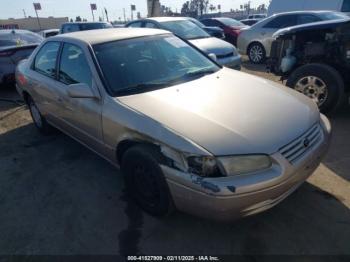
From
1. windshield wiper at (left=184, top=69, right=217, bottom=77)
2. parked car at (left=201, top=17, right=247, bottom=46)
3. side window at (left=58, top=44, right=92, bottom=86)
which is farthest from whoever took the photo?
parked car at (left=201, top=17, right=247, bottom=46)

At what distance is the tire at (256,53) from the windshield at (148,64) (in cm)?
662

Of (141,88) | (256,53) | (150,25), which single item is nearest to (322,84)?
(141,88)

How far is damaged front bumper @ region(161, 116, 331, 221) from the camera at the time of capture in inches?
87.4

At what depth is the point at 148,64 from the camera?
341 centimetres

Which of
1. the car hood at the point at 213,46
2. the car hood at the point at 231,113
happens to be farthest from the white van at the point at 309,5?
the car hood at the point at 231,113

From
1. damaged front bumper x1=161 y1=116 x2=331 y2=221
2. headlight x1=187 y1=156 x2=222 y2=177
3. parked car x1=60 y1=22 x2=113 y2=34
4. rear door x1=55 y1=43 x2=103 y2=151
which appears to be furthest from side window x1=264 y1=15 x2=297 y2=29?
headlight x1=187 y1=156 x2=222 y2=177

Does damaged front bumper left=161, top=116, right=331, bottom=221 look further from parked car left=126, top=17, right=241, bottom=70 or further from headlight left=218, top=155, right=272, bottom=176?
parked car left=126, top=17, right=241, bottom=70

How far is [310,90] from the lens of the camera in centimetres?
496

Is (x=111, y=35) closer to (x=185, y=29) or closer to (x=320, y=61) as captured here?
(x=320, y=61)

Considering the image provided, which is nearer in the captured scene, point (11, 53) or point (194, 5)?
point (11, 53)

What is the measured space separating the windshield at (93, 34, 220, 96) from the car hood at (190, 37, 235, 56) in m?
3.66

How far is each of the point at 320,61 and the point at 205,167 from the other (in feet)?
12.5

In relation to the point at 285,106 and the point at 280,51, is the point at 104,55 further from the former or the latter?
the point at 280,51

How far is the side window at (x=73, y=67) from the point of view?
3.37m
